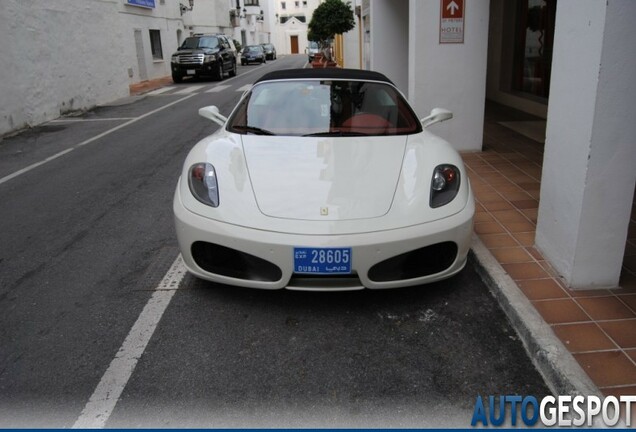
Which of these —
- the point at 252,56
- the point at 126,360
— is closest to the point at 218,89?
the point at 126,360

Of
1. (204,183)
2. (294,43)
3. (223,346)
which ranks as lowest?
(223,346)

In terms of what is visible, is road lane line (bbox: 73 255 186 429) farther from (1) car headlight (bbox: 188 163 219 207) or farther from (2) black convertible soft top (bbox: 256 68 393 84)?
(2) black convertible soft top (bbox: 256 68 393 84)

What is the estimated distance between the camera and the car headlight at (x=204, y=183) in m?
3.29

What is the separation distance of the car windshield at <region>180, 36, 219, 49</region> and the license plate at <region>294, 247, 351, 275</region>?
70.1 ft

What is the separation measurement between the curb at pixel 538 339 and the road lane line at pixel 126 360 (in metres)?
2.12

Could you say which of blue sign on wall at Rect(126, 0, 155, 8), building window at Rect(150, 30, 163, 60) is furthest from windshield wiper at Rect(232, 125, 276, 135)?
building window at Rect(150, 30, 163, 60)

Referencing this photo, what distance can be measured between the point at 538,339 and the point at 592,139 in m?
1.21

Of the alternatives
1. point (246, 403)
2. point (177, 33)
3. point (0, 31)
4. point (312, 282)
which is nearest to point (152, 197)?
point (312, 282)

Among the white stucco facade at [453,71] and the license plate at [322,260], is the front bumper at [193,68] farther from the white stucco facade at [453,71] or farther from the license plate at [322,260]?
the license plate at [322,260]

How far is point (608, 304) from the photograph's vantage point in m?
3.17

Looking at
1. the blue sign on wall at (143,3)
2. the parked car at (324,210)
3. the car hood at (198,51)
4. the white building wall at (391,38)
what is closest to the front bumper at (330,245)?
the parked car at (324,210)

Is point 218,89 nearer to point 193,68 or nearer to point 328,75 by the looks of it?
point 193,68

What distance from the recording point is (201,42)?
2305cm

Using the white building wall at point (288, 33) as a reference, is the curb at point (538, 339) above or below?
below
